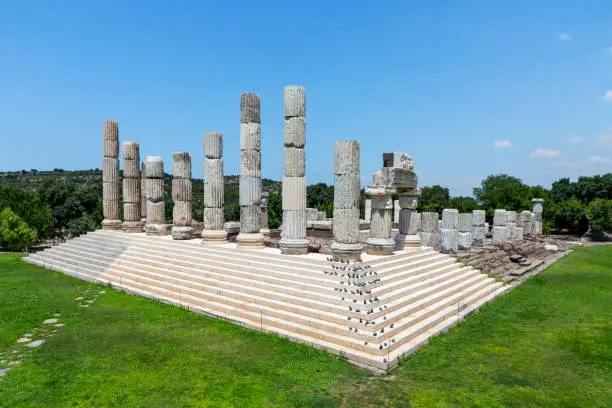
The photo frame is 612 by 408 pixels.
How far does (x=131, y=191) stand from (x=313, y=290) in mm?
15190

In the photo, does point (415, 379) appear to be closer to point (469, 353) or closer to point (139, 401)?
point (469, 353)

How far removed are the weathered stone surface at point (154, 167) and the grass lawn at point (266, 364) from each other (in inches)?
362

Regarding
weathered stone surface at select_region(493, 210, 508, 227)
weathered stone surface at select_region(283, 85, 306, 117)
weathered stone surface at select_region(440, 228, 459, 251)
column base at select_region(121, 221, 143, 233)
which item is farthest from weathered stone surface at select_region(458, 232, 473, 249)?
column base at select_region(121, 221, 143, 233)

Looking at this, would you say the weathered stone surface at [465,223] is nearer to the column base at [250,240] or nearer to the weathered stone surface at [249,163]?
the column base at [250,240]

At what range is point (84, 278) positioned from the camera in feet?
53.7

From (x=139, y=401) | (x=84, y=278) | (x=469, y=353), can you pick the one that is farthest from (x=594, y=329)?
(x=84, y=278)

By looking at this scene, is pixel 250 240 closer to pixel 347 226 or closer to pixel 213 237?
pixel 213 237

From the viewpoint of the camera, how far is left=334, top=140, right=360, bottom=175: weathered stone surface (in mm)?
12945

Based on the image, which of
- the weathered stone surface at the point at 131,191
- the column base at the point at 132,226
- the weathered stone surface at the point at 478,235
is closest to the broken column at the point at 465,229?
the weathered stone surface at the point at 478,235

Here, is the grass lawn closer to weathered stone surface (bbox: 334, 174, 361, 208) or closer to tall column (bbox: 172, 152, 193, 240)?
weathered stone surface (bbox: 334, 174, 361, 208)

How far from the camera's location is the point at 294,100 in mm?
14414

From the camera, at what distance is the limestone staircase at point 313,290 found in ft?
30.7

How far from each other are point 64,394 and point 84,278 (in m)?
10.9

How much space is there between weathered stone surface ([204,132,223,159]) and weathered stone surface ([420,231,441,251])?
10.6m
